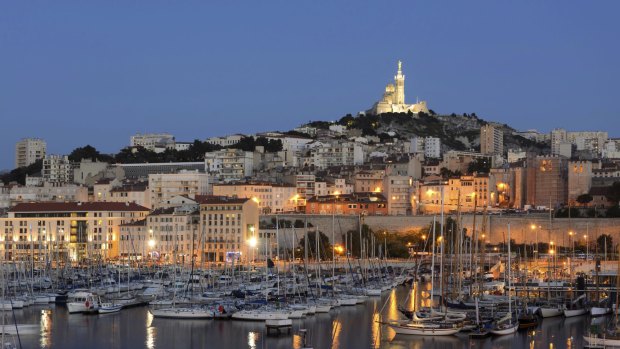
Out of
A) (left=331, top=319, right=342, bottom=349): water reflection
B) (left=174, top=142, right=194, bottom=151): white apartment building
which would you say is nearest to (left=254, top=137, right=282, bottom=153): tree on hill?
(left=174, top=142, right=194, bottom=151): white apartment building

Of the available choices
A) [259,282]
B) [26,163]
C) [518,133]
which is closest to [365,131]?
[518,133]

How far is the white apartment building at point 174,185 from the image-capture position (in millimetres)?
71375

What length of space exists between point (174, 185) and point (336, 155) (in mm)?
17824

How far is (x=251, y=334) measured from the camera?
103 ft

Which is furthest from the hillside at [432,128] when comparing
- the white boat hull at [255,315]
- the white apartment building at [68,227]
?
the white boat hull at [255,315]

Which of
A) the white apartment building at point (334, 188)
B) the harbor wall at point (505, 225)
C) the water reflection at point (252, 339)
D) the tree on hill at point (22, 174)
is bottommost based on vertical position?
the water reflection at point (252, 339)

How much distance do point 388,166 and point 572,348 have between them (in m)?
46.3

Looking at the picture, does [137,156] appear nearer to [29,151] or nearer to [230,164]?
[230,164]

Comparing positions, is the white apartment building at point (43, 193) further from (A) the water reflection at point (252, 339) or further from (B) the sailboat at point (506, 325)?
(B) the sailboat at point (506, 325)

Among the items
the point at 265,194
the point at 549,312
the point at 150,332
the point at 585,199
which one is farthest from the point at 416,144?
the point at 150,332

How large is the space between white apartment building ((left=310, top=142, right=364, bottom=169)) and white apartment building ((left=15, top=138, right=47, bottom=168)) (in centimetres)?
3137

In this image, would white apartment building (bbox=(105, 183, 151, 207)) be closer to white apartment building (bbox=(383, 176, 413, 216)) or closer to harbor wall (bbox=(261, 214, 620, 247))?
harbor wall (bbox=(261, 214, 620, 247))

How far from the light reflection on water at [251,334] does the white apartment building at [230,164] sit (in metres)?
43.3

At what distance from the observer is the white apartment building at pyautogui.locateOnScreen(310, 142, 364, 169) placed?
282 ft
